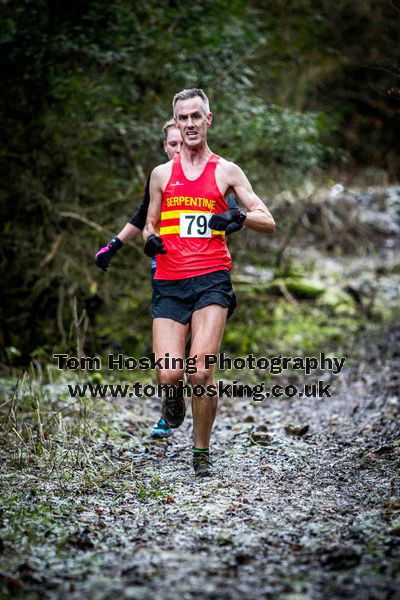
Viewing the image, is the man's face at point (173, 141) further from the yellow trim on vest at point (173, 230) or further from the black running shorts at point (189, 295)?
the black running shorts at point (189, 295)

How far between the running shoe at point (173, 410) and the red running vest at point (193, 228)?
86 cm

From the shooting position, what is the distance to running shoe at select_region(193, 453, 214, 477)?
459 cm

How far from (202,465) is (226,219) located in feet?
5.22

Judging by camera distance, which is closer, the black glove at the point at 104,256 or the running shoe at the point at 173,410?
the running shoe at the point at 173,410

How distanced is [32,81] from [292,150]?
339cm

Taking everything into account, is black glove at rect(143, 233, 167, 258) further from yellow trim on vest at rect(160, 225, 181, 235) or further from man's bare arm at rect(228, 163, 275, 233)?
man's bare arm at rect(228, 163, 275, 233)

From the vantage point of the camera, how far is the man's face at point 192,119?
4.80m

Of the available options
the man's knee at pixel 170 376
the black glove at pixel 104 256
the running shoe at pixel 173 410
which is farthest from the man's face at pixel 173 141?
the running shoe at pixel 173 410

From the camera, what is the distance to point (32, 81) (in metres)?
7.74

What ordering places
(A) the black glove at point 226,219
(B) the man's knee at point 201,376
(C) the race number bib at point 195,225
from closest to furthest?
(A) the black glove at point 226,219, (B) the man's knee at point 201,376, (C) the race number bib at point 195,225

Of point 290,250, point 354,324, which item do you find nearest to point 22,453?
point 354,324

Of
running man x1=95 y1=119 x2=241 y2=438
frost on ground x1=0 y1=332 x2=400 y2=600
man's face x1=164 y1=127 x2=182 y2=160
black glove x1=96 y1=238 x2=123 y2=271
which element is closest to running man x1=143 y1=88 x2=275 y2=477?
running man x1=95 y1=119 x2=241 y2=438

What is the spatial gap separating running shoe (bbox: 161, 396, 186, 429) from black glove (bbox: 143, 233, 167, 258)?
3.33 ft

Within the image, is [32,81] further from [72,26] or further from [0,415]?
[0,415]
